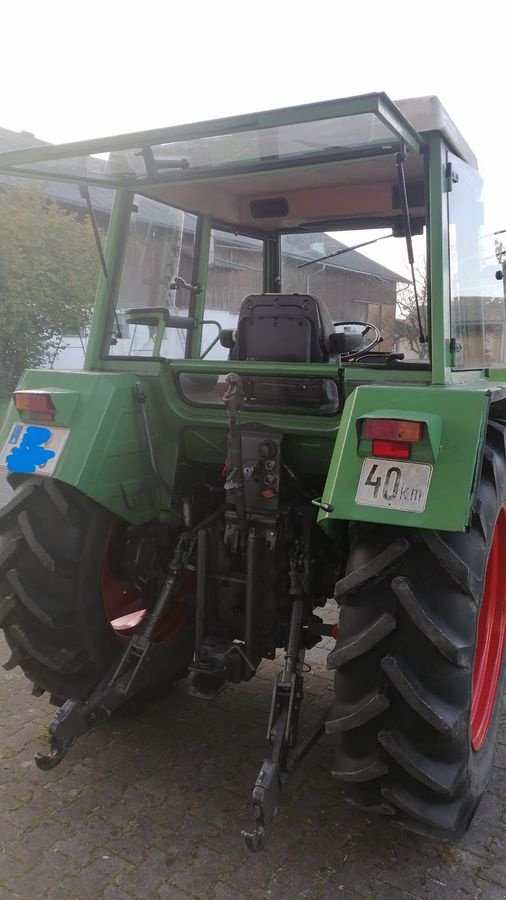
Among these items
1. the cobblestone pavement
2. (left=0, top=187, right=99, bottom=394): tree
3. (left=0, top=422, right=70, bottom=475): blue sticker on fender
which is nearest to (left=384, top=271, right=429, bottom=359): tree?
(left=0, top=422, right=70, bottom=475): blue sticker on fender

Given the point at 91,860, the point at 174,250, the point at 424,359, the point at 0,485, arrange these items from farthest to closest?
the point at 0,485 → the point at 174,250 → the point at 424,359 → the point at 91,860

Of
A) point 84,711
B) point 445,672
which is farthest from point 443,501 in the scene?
point 84,711

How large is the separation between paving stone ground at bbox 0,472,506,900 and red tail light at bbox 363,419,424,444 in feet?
4.69

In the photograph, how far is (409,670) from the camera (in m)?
2.01

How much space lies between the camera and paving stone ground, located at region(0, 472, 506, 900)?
2189mm

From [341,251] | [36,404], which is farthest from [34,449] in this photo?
[341,251]

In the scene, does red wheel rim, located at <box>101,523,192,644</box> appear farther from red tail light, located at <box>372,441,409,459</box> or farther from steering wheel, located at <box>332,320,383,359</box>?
red tail light, located at <box>372,441,409,459</box>

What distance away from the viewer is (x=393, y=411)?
204cm

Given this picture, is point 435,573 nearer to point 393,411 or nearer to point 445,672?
point 445,672

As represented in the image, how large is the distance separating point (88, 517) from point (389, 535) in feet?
4.03

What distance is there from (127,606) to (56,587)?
561 mm

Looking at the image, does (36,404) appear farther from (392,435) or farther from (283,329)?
(392,435)

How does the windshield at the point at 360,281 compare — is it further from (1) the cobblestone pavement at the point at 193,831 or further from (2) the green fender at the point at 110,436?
(1) the cobblestone pavement at the point at 193,831

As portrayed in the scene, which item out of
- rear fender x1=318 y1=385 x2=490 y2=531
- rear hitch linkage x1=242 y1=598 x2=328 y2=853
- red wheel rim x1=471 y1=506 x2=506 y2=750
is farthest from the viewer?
red wheel rim x1=471 y1=506 x2=506 y2=750
